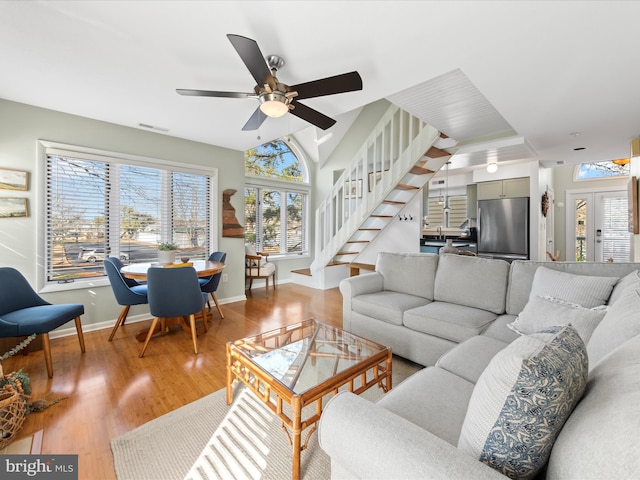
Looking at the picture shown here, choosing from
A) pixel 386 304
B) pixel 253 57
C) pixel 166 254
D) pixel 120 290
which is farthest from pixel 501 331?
pixel 120 290

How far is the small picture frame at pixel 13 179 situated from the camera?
2791 millimetres

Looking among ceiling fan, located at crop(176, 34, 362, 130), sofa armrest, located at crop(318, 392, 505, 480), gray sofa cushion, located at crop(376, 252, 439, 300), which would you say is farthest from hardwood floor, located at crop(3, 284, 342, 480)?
ceiling fan, located at crop(176, 34, 362, 130)

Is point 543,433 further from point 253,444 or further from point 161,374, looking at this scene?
point 161,374

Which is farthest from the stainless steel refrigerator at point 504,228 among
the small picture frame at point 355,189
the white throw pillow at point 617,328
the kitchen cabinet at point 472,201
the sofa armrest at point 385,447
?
the sofa armrest at point 385,447

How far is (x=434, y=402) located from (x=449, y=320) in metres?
1.10

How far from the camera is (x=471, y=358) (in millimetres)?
1562

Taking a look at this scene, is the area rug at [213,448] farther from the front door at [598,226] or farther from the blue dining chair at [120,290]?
the front door at [598,226]

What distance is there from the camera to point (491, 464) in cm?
70

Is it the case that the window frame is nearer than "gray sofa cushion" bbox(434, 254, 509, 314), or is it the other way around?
"gray sofa cushion" bbox(434, 254, 509, 314)

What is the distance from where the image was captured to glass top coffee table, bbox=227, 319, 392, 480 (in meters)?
1.39

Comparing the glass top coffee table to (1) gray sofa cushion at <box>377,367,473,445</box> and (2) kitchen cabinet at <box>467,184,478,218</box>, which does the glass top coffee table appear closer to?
(1) gray sofa cushion at <box>377,367,473,445</box>

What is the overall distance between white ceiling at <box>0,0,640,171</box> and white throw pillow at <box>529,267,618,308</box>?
1567 millimetres

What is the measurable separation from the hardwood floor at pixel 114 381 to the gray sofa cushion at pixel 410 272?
3.25ft

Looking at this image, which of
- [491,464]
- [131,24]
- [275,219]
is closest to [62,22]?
[131,24]
